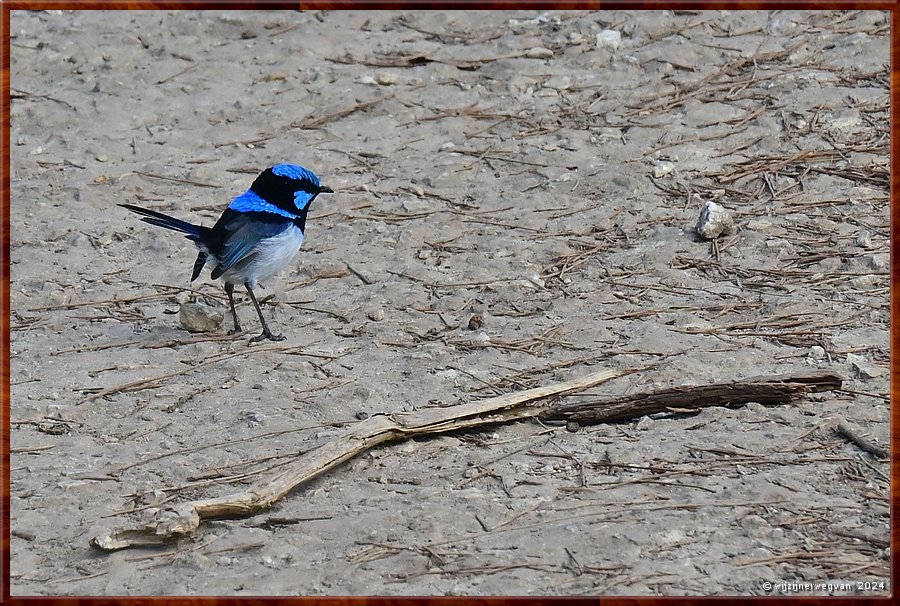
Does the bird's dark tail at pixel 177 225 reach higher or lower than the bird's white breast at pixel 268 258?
higher

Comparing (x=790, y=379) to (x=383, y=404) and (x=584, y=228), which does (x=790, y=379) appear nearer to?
(x=383, y=404)

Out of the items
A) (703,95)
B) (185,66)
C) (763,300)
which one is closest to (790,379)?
(763,300)

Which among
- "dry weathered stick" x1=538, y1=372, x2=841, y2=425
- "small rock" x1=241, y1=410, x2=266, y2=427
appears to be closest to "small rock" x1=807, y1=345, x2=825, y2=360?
"dry weathered stick" x1=538, y1=372, x2=841, y2=425

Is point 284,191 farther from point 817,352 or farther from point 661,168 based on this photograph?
point 817,352

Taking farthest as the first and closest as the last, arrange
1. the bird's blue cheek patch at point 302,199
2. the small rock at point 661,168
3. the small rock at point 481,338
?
the small rock at point 661,168, the bird's blue cheek patch at point 302,199, the small rock at point 481,338

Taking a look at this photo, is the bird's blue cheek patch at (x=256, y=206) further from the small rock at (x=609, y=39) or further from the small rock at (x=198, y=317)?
the small rock at (x=609, y=39)

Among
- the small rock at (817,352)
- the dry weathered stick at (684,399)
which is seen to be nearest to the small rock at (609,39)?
the small rock at (817,352)

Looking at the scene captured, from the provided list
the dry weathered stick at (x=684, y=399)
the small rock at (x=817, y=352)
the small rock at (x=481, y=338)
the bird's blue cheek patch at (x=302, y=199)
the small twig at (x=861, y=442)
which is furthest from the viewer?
the bird's blue cheek patch at (x=302, y=199)
